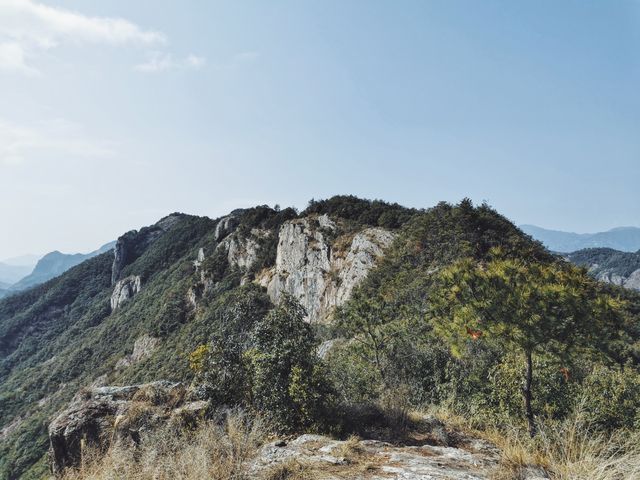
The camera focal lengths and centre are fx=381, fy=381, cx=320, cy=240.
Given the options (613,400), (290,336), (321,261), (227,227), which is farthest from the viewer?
(227,227)

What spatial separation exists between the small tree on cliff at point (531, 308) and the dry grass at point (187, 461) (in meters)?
5.15

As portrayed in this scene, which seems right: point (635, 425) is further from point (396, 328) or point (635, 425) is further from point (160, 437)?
point (160, 437)

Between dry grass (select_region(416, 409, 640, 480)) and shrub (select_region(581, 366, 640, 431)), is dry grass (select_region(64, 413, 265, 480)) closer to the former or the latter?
dry grass (select_region(416, 409, 640, 480))

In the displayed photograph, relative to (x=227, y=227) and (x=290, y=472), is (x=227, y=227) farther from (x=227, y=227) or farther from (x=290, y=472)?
(x=290, y=472)

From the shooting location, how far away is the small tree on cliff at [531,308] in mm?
7625

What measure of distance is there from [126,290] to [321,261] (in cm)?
10719

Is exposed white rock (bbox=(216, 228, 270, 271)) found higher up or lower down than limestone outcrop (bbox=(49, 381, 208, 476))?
higher up

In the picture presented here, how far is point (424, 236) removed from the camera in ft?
161

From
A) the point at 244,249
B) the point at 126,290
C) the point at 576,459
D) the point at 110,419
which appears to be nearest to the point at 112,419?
the point at 110,419

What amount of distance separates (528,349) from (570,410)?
5.27m

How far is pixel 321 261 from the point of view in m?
62.6

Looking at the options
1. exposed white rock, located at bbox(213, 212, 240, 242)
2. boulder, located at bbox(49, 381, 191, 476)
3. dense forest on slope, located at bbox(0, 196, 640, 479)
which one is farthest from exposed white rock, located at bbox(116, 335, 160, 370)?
boulder, located at bbox(49, 381, 191, 476)

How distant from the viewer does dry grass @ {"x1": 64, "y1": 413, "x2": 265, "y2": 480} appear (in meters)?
4.68

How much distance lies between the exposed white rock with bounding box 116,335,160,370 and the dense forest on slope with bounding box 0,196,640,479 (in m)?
0.47
